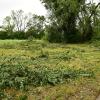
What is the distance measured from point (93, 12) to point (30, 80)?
114 feet

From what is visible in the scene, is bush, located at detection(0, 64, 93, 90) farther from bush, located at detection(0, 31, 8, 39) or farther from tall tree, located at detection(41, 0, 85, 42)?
bush, located at detection(0, 31, 8, 39)

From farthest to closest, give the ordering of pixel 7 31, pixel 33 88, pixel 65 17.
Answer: pixel 7 31 → pixel 65 17 → pixel 33 88

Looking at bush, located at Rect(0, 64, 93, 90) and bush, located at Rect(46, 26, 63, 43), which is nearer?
bush, located at Rect(0, 64, 93, 90)

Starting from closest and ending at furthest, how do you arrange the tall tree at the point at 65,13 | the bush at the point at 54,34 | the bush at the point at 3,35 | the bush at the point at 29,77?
the bush at the point at 29,77
the tall tree at the point at 65,13
the bush at the point at 54,34
the bush at the point at 3,35

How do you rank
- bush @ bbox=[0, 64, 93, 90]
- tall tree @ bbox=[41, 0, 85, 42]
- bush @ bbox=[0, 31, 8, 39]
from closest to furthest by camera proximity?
bush @ bbox=[0, 64, 93, 90] → tall tree @ bbox=[41, 0, 85, 42] → bush @ bbox=[0, 31, 8, 39]

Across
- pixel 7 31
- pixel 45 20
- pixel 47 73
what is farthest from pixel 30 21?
pixel 47 73

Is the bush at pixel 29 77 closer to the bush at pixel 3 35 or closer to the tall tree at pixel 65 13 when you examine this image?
the tall tree at pixel 65 13

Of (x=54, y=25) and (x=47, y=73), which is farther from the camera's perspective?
(x=54, y=25)

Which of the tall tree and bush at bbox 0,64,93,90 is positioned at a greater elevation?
the tall tree

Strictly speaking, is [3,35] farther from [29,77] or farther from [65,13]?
[29,77]

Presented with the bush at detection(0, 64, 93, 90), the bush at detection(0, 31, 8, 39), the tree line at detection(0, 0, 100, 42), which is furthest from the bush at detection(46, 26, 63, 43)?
the bush at detection(0, 64, 93, 90)

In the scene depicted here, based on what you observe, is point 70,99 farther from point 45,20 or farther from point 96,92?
point 45,20

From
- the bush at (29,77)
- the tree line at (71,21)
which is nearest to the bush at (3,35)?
the tree line at (71,21)

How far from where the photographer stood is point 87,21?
4728cm
